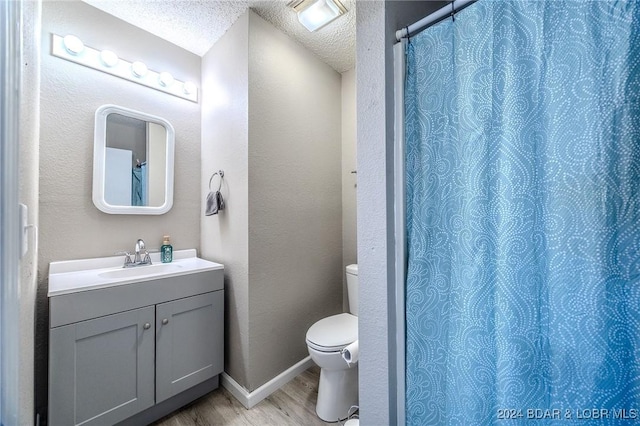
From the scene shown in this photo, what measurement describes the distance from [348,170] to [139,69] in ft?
5.54

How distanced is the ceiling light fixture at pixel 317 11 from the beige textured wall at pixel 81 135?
1.05 metres

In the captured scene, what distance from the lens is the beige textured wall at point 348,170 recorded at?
7.32ft

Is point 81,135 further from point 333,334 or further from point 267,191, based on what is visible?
point 333,334

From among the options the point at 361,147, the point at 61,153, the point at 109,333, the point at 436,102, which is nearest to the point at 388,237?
the point at 361,147

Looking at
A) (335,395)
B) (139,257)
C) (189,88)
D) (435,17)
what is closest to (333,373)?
(335,395)

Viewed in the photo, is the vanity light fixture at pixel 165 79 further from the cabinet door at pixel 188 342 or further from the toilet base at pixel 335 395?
the toilet base at pixel 335 395

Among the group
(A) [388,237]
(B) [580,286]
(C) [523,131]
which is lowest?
(B) [580,286]

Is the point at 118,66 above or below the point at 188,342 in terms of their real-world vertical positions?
above

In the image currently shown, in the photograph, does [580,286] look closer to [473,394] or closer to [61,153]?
[473,394]

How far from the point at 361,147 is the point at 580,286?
2.46ft

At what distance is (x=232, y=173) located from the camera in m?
1.70

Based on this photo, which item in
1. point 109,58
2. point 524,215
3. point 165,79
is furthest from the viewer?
point 165,79

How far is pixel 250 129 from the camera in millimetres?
1593

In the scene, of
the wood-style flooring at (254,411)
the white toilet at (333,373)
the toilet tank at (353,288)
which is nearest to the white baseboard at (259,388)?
the wood-style flooring at (254,411)
